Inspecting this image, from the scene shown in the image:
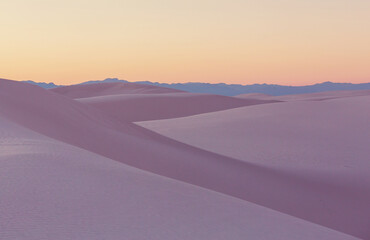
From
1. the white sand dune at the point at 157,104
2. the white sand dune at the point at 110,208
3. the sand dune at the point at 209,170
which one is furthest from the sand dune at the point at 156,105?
the white sand dune at the point at 110,208

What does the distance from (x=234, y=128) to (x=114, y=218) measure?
42.2 ft

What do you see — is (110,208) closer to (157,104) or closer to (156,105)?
(156,105)

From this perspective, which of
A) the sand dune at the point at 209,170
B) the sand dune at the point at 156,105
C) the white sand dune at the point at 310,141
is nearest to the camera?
the sand dune at the point at 209,170

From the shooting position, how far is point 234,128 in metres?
16.2

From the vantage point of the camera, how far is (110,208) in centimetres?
367

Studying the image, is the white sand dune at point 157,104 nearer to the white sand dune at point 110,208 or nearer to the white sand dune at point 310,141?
the white sand dune at point 310,141

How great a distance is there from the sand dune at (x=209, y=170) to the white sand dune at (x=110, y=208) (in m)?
3.23

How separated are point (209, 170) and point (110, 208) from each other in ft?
17.5

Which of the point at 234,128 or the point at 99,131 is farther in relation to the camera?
the point at 234,128

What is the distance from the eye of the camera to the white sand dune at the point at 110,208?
3.20m

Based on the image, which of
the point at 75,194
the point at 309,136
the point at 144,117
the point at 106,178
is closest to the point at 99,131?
the point at 106,178

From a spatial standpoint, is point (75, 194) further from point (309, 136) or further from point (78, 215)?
point (309, 136)

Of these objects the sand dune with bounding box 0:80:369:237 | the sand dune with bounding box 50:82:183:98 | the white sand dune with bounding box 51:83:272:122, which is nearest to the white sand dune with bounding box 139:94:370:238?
the sand dune with bounding box 0:80:369:237

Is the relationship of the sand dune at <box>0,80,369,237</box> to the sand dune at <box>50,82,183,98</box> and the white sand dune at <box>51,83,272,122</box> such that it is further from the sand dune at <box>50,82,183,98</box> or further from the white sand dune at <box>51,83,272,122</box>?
the sand dune at <box>50,82,183,98</box>
